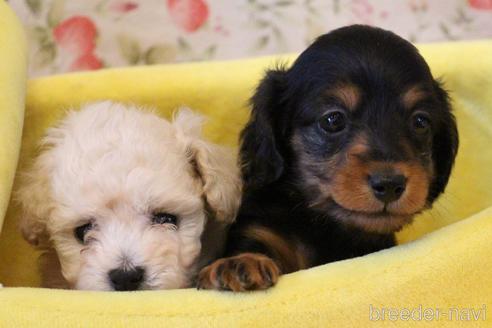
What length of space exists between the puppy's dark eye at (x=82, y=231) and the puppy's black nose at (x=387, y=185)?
0.80 m

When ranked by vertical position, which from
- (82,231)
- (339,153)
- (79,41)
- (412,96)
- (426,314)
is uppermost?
(412,96)

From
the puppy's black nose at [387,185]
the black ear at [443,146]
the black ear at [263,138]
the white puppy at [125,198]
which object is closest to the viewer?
the puppy's black nose at [387,185]

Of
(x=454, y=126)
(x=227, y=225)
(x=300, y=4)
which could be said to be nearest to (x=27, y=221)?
(x=227, y=225)

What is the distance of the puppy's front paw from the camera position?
1501 millimetres

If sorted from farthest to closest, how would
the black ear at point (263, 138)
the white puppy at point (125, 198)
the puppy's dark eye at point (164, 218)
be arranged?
the black ear at point (263, 138), the puppy's dark eye at point (164, 218), the white puppy at point (125, 198)

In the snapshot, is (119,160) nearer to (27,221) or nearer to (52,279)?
(27,221)

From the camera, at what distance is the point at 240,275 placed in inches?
59.7

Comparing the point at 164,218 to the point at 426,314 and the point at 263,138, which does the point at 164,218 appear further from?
the point at 426,314

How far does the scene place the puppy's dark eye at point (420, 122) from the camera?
6.13 feet

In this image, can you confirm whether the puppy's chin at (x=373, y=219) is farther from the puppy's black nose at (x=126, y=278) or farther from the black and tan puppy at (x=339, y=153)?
the puppy's black nose at (x=126, y=278)

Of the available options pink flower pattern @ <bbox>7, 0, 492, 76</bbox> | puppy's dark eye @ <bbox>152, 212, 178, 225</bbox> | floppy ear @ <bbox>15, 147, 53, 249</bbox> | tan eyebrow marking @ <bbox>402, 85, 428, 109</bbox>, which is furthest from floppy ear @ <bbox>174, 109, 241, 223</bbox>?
pink flower pattern @ <bbox>7, 0, 492, 76</bbox>

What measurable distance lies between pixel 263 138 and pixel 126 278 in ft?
1.98

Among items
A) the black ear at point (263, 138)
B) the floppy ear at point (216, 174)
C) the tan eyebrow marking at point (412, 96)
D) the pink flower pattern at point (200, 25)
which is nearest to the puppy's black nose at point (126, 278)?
the floppy ear at point (216, 174)

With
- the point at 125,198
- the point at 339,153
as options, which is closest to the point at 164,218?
the point at 125,198
